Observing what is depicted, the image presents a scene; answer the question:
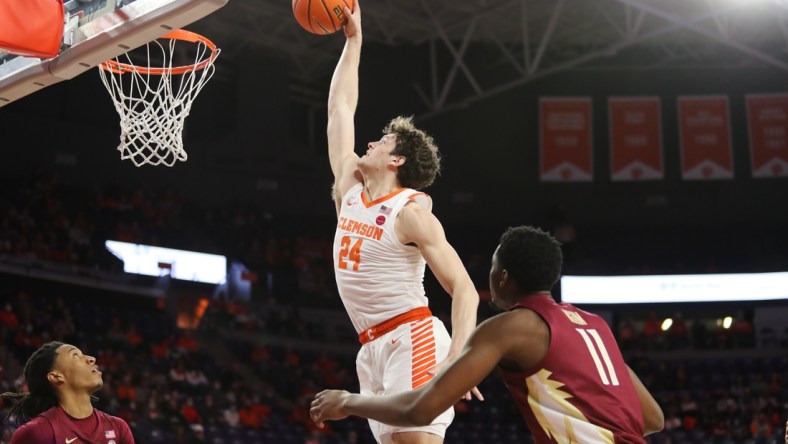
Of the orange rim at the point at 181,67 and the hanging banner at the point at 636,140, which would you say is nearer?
the orange rim at the point at 181,67

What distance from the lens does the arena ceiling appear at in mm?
19531

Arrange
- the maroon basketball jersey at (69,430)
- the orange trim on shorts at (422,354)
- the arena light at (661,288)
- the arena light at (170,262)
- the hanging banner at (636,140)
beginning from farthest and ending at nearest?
the arena light at (661,288) < the hanging banner at (636,140) < the arena light at (170,262) < the maroon basketball jersey at (69,430) < the orange trim on shorts at (422,354)

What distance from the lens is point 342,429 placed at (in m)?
16.3

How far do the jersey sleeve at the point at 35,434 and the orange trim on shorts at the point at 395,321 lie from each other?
5.07ft

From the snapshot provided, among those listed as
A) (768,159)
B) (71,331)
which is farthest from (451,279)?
(768,159)

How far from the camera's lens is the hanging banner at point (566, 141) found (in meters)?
21.3

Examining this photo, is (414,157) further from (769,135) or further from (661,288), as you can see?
(769,135)

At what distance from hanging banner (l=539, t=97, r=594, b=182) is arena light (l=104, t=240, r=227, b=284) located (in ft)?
25.2

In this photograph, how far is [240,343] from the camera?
18.3 meters

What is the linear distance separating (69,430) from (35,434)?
182mm

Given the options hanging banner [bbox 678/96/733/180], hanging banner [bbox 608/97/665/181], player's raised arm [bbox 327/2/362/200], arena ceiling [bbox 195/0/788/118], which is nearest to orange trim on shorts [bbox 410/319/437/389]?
player's raised arm [bbox 327/2/362/200]

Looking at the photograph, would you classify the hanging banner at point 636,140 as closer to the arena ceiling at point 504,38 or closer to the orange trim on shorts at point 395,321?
the arena ceiling at point 504,38

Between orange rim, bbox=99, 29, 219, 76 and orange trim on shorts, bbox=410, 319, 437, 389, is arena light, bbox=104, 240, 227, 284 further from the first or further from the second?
orange trim on shorts, bbox=410, 319, 437, 389

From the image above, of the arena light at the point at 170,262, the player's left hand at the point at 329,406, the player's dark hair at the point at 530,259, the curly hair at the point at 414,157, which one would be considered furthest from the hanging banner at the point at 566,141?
the player's left hand at the point at 329,406
